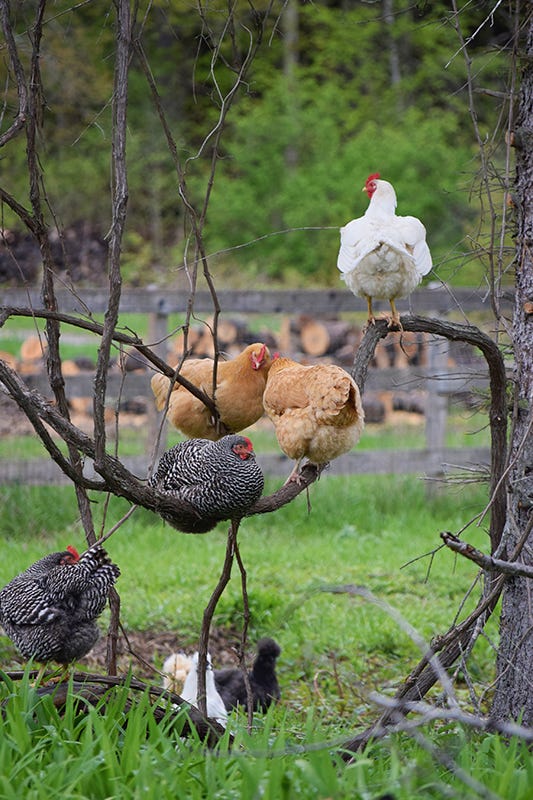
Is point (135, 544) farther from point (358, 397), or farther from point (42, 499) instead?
point (358, 397)

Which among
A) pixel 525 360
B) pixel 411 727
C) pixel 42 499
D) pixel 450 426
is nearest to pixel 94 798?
pixel 411 727

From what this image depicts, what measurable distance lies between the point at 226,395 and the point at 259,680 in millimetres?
1595

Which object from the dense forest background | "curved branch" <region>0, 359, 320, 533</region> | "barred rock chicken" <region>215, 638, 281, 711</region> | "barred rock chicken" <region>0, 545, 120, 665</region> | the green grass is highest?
the dense forest background

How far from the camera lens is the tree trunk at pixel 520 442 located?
11.2 feet

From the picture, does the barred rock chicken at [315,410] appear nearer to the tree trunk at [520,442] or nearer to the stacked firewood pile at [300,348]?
the tree trunk at [520,442]

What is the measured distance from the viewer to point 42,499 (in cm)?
713

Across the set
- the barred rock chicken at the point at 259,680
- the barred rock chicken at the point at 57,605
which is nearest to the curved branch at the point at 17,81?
the barred rock chicken at the point at 57,605

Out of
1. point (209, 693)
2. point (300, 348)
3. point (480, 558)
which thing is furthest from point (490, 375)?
point (300, 348)

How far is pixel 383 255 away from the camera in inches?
151

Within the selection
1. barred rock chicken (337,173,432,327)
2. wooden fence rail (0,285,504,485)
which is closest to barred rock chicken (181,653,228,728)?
barred rock chicken (337,173,432,327)

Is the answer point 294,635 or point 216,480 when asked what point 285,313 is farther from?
point 216,480

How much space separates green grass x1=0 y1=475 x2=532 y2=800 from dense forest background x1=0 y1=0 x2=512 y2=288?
781 cm

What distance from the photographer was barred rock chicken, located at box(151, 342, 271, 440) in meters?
3.74

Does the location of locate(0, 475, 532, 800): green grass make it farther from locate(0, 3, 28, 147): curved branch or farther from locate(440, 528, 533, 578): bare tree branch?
locate(0, 3, 28, 147): curved branch
